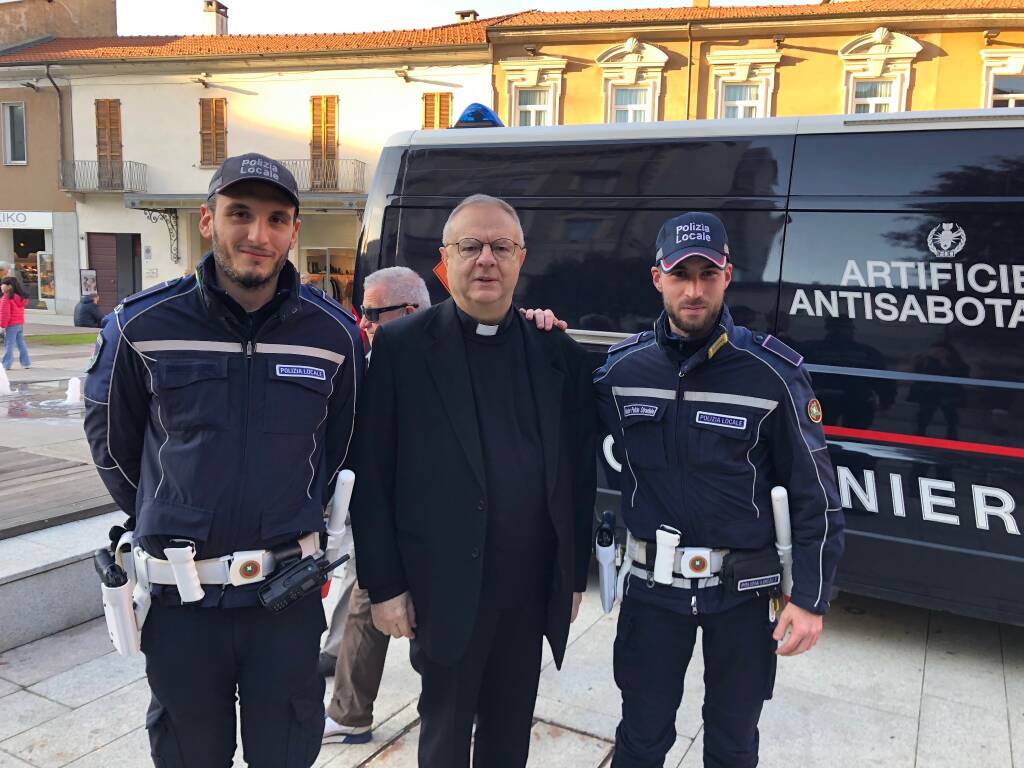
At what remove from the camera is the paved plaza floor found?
2758mm

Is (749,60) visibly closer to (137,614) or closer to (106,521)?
(106,521)

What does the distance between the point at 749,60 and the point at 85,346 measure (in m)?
16.7

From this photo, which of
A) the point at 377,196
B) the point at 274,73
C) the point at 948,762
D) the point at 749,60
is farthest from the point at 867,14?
the point at 948,762

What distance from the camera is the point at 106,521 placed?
13.4 ft

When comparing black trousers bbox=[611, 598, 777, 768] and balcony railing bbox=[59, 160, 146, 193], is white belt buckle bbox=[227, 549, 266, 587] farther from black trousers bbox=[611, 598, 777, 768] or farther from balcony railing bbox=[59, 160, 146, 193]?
balcony railing bbox=[59, 160, 146, 193]

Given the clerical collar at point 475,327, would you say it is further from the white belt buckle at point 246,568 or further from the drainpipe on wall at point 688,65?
the drainpipe on wall at point 688,65

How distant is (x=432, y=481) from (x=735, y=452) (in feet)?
2.83

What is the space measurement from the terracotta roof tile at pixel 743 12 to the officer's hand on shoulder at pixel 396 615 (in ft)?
63.0

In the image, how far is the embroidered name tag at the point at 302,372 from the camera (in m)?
1.92

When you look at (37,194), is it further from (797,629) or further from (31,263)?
(797,629)

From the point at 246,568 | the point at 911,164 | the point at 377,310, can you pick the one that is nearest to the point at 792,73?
the point at 911,164

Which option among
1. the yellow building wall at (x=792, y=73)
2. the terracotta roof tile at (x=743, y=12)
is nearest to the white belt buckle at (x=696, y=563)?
the yellow building wall at (x=792, y=73)

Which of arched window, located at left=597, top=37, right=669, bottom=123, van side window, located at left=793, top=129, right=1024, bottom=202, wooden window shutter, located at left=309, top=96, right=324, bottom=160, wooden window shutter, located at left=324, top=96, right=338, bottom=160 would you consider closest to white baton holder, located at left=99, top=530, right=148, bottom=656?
van side window, located at left=793, top=129, right=1024, bottom=202

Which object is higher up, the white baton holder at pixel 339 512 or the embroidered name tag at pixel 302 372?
the embroidered name tag at pixel 302 372
